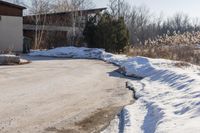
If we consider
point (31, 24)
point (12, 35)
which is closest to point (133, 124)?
point (12, 35)

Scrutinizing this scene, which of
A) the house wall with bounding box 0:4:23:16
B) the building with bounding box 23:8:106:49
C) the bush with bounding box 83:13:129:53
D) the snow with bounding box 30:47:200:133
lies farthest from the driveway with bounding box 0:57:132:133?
the building with bounding box 23:8:106:49

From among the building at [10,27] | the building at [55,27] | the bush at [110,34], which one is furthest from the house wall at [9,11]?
the bush at [110,34]

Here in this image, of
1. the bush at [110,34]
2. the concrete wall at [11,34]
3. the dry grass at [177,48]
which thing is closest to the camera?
the dry grass at [177,48]

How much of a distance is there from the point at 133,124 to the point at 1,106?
133 inches

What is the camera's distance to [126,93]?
1195 centimetres

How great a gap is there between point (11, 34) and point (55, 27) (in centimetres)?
989

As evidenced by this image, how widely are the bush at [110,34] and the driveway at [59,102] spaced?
51.3 ft

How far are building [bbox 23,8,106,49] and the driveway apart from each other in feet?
82.0

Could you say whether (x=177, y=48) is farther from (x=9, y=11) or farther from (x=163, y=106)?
(x=9, y=11)

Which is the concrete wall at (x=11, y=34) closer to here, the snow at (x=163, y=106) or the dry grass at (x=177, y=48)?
the dry grass at (x=177, y=48)

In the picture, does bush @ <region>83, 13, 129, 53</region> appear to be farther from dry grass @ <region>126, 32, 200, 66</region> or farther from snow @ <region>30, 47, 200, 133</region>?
snow @ <region>30, 47, 200, 133</region>

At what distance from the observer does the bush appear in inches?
1244

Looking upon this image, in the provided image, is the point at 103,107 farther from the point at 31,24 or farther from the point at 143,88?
the point at 31,24

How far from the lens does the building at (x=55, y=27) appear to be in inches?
1623
